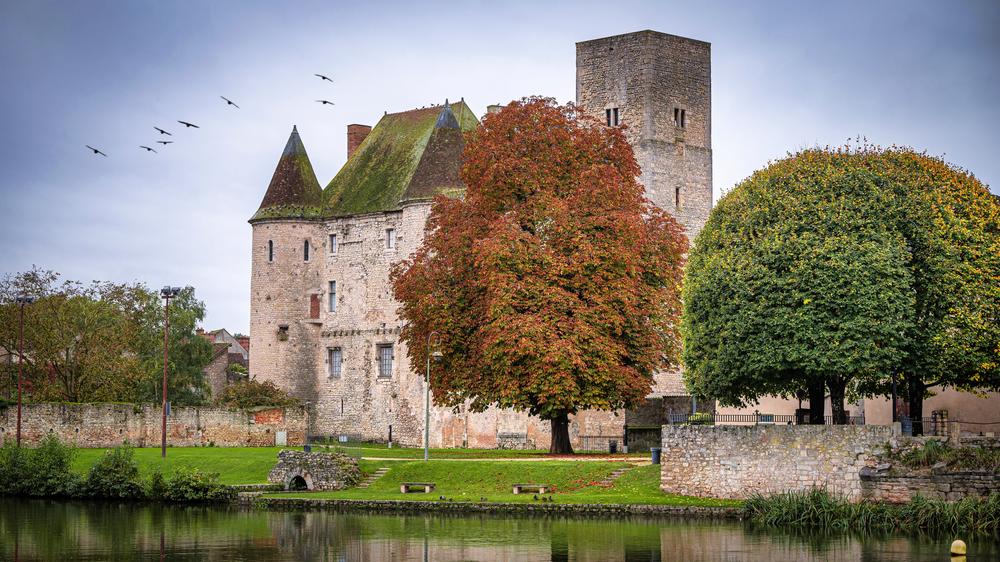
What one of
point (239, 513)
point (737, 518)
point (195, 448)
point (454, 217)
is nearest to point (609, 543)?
point (737, 518)

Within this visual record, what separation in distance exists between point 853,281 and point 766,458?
17.1ft

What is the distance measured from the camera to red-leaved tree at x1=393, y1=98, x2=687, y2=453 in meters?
43.9

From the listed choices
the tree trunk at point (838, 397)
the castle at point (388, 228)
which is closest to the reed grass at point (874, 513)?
the tree trunk at point (838, 397)

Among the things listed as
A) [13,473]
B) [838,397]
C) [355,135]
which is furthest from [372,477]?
[355,135]

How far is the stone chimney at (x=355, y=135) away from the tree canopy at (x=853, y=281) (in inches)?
1633

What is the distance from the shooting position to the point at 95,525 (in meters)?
36.6

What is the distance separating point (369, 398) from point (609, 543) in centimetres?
3877

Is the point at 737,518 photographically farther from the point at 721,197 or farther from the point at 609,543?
the point at 721,197

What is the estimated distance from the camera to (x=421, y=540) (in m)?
31.8

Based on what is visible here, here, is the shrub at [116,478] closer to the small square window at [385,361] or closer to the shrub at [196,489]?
the shrub at [196,489]

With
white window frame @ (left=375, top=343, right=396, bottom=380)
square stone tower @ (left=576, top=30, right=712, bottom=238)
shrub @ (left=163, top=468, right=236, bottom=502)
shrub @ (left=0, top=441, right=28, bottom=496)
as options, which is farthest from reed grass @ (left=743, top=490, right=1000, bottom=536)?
white window frame @ (left=375, top=343, right=396, bottom=380)

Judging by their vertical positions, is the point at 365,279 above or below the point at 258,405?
above

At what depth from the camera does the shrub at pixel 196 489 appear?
42531 mm

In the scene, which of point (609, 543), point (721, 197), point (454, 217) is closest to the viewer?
point (609, 543)
